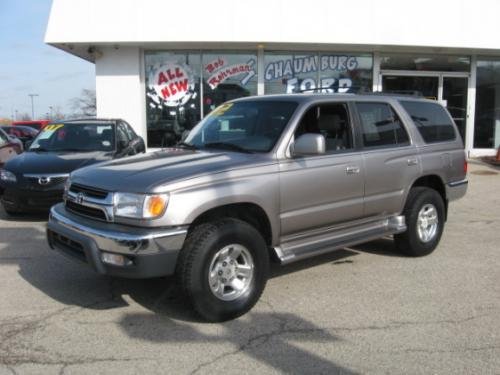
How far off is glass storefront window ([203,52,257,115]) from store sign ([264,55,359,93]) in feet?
1.67

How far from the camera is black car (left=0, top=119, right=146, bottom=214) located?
800 centimetres

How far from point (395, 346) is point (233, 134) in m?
2.50

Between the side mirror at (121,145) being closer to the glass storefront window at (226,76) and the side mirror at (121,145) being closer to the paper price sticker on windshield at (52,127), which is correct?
the paper price sticker on windshield at (52,127)

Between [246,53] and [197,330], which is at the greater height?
[246,53]

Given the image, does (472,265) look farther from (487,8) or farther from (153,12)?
(487,8)

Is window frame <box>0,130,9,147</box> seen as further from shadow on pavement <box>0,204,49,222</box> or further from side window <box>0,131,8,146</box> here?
shadow on pavement <box>0,204,49,222</box>

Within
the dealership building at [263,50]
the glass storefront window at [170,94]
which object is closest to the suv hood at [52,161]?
the dealership building at [263,50]

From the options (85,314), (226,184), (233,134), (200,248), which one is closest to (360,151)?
(233,134)

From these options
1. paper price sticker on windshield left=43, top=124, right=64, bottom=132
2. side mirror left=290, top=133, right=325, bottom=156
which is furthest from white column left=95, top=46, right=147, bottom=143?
side mirror left=290, top=133, right=325, bottom=156

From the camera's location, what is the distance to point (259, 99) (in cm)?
564

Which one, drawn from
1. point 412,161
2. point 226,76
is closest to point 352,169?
point 412,161

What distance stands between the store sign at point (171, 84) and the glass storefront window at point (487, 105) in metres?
8.95

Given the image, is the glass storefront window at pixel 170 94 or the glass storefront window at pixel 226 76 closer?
the glass storefront window at pixel 170 94

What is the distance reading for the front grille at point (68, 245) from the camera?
439 centimetres
